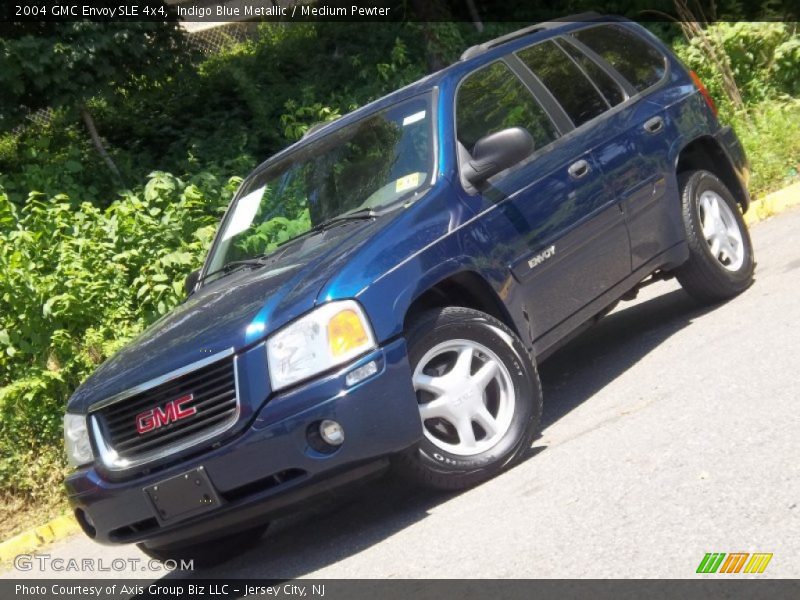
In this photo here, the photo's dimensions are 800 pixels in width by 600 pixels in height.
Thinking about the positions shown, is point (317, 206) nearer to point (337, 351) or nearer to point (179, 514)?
point (337, 351)

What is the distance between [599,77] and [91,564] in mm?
4029

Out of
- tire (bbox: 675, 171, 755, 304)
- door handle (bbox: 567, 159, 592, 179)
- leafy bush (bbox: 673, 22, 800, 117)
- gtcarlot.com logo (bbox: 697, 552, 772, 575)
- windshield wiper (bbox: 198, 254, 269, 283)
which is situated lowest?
leafy bush (bbox: 673, 22, 800, 117)

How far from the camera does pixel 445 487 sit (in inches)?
207

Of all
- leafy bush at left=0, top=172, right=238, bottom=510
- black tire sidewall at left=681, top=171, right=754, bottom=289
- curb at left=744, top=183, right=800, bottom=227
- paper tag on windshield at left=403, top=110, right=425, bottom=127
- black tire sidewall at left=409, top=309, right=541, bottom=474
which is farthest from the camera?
curb at left=744, top=183, right=800, bottom=227

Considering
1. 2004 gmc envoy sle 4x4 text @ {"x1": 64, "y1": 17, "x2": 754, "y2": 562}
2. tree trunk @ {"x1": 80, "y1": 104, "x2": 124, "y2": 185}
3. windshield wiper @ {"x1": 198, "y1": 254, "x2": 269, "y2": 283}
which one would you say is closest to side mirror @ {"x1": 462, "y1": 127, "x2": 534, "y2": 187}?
2004 gmc envoy sle 4x4 text @ {"x1": 64, "y1": 17, "x2": 754, "y2": 562}

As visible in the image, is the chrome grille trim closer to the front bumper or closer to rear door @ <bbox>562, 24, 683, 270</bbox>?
the front bumper

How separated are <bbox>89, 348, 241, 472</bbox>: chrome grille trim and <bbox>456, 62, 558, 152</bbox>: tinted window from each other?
6.52 feet

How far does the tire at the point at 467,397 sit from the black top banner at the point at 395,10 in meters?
9.01

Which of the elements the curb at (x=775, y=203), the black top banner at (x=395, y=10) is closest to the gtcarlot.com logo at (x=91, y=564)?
the curb at (x=775, y=203)

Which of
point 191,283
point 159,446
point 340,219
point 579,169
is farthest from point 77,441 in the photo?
point 579,169

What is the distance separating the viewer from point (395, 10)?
59.1 feet

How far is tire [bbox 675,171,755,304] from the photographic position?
7.30 meters

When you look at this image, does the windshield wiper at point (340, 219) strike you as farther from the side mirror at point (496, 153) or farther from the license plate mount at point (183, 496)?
the license plate mount at point (183, 496)

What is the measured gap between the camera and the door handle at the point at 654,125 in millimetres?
7113
